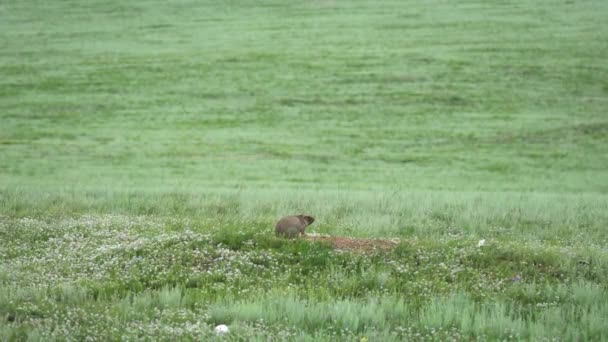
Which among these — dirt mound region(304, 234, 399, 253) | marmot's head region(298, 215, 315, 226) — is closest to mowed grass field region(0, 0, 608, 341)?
dirt mound region(304, 234, 399, 253)

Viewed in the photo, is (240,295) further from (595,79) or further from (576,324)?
(595,79)

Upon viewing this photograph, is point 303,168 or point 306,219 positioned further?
point 303,168

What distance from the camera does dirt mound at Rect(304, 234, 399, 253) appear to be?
8367 millimetres

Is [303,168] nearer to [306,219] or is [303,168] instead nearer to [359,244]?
[306,219]

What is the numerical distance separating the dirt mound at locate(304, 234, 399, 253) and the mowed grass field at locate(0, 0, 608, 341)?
5.4 inches

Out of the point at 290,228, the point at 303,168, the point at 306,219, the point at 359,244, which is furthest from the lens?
the point at 303,168

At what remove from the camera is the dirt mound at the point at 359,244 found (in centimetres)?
837

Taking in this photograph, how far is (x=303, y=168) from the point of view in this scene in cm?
2252

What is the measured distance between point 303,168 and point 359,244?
14044 mm

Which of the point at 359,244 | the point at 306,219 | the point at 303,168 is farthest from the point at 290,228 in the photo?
the point at 303,168

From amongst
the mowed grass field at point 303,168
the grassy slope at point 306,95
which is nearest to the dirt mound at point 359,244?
the mowed grass field at point 303,168

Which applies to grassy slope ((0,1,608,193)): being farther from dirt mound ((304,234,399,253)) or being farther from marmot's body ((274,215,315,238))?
dirt mound ((304,234,399,253))

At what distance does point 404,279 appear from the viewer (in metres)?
7.57

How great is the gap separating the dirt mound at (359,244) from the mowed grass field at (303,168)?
0.14 meters
